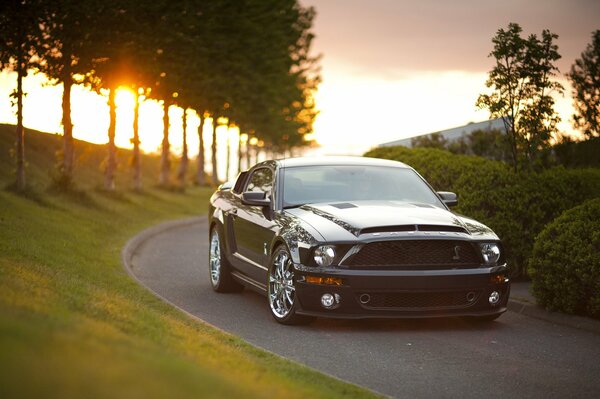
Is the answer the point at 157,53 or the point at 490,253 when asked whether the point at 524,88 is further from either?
the point at 157,53

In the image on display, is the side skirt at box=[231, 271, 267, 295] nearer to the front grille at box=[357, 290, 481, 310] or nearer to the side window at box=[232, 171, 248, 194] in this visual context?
the side window at box=[232, 171, 248, 194]

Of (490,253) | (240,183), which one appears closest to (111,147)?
(240,183)

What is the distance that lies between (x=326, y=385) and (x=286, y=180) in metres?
4.79

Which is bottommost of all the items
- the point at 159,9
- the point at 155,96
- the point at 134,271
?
the point at 134,271

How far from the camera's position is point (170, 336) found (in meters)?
7.98

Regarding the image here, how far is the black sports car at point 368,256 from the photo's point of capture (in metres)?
9.80

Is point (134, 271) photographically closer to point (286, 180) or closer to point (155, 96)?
point (286, 180)

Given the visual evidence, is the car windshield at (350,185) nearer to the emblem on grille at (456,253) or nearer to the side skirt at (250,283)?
the side skirt at (250,283)

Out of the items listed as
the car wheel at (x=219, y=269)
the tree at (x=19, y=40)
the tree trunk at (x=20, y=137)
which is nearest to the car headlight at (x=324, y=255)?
the car wheel at (x=219, y=269)

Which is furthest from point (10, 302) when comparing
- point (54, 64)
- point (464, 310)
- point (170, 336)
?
point (54, 64)

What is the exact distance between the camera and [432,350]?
9234 millimetres

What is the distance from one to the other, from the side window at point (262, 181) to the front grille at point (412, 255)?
2191mm

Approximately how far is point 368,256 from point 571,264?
2462mm

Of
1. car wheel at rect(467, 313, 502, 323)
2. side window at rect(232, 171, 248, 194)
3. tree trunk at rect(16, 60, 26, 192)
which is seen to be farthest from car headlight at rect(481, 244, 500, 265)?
tree trunk at rect(16, 60, 26, 192)
